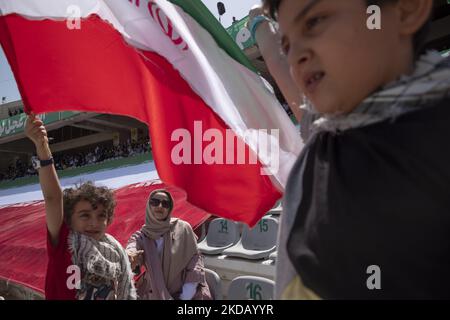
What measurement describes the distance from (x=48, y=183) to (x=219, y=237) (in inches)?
89.6

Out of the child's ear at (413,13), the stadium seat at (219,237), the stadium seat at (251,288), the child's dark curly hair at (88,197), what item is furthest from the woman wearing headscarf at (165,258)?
the child's ear at (413,13)

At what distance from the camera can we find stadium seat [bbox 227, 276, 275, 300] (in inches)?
77.9

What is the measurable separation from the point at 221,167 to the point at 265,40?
50 cm

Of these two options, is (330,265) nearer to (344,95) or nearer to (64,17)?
(344,95)

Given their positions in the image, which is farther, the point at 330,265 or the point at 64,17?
the point at 64,17

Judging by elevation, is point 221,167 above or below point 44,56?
below

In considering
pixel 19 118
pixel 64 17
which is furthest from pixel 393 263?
pixel 19 118

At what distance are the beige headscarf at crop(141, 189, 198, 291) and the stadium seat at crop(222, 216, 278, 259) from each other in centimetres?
88

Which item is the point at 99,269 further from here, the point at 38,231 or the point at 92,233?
the point at 38,231

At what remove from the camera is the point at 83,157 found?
1742 cm

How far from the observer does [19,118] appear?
15.8m
